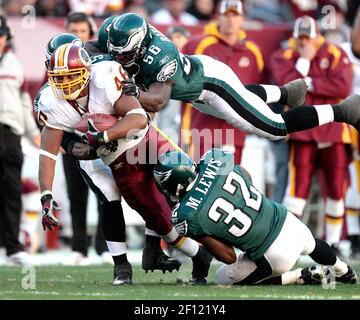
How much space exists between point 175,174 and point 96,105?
2.57 feet

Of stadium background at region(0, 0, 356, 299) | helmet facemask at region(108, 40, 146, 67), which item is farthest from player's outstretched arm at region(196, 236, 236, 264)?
stadium background at region(0, 0, 356, 299)

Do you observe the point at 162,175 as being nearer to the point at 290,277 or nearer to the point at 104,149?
the point at 104,149

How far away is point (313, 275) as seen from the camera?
5969 millimetres

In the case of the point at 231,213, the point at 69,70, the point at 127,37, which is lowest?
the point at 231,213

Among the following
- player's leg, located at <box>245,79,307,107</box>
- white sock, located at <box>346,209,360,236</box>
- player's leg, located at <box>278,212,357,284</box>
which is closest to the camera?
player's leg, located at <box>278,212,357,284</box>

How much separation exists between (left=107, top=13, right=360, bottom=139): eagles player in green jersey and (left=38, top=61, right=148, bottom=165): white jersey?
20 centimetres

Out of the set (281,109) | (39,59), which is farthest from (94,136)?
(39,59)

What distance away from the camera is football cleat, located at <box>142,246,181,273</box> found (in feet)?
20.8

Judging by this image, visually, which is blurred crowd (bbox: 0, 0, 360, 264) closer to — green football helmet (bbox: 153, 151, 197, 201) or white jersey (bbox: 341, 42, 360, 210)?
white jersey (bbox: 341, 42, 360, 210)

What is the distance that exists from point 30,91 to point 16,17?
844 millimetres
